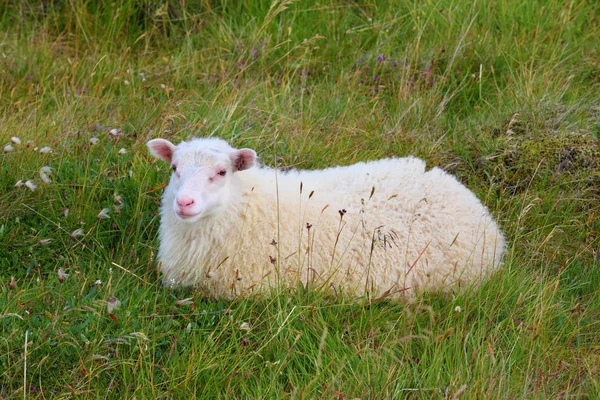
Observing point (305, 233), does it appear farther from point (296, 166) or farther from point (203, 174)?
point (296, 166)

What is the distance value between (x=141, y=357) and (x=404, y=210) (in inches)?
69.1

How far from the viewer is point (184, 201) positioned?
3588mm

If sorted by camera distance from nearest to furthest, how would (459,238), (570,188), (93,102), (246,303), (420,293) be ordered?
(246,303)
(420,293)
(459,238)
(570,188)
(93,102)

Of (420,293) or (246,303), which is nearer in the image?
(246,303)

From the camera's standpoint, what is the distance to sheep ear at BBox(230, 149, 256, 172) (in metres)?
3.89

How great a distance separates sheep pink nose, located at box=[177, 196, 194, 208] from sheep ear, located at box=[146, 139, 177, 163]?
529mm

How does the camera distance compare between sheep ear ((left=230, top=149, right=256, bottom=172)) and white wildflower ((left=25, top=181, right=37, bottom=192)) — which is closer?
sheep ear ((left=230, top=149, right=256, bottom=172))

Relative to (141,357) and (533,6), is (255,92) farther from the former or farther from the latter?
(141,357)

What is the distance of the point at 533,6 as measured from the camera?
6.19m

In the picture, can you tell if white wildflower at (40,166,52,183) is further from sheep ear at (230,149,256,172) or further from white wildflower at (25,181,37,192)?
sheep ear at (230,149,256,172)

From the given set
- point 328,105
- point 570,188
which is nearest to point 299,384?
point 570,188

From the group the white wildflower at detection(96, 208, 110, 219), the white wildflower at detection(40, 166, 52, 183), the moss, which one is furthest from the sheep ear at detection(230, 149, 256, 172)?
the moss

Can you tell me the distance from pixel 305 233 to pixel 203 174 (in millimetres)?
647

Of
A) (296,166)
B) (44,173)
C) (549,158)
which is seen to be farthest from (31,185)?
(549,158)
